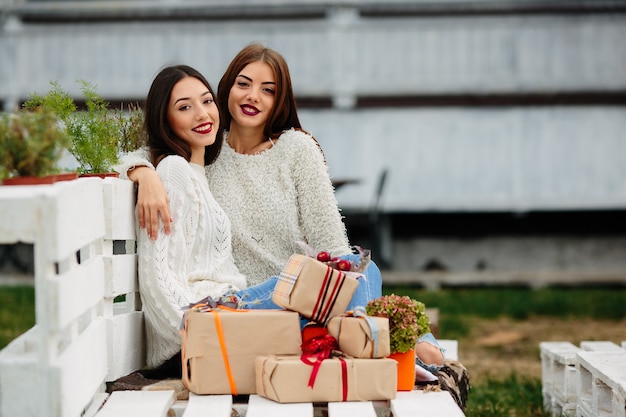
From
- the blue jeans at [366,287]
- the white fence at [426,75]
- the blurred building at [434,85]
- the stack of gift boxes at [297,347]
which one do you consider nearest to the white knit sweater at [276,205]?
the blue jeans at [366,287]

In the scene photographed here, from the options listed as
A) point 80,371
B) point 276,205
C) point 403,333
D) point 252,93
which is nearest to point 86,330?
point 80,371

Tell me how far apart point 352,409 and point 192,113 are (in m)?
1.36

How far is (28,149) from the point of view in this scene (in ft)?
7.85

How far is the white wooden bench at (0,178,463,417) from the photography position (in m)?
2.23

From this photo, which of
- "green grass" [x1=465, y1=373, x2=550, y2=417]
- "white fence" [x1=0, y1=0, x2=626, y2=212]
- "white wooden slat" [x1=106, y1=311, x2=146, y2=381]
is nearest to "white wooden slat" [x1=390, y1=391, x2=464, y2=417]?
"white wooden slat" [x1=106, y1=311, x2=146, y2=381]

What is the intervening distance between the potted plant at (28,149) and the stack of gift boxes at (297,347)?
633 millimetres

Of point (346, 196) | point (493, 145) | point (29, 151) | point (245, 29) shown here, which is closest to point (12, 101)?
point (245, 29)

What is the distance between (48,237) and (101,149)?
91 cm

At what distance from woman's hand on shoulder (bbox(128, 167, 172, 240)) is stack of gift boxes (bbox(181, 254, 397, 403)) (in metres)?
0.38

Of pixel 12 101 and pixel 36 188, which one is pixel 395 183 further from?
pixel 36 188

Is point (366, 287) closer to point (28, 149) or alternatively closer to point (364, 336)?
point (364, 336)

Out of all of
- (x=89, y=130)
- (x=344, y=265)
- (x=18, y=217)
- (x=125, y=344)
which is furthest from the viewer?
(x=89, y=130)

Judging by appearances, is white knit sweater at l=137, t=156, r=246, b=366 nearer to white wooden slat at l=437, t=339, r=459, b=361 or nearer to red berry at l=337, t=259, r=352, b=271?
red berry at l=337, t=259, r=352, b=271

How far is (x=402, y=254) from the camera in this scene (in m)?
10.4
